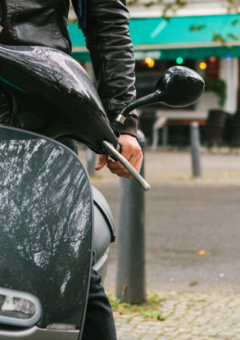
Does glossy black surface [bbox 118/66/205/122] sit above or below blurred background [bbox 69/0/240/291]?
above

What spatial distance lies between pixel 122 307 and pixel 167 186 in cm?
608

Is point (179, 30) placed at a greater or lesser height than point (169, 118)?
greater

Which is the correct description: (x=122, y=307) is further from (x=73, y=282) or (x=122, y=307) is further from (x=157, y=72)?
(x=157, y=72)

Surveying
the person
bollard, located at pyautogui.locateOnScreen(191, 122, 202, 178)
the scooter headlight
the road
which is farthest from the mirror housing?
bollard, located at pyautogui.locateOnScreen(191, 122, 202, 178)

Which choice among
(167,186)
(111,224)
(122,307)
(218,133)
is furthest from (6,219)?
(218,133)

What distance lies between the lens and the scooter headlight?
1.21m

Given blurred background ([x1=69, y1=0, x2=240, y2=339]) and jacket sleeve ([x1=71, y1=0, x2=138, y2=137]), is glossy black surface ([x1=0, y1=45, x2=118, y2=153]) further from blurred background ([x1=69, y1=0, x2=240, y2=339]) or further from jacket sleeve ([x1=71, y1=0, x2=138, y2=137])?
blurred background ([x1=69, y1=0, x2=240, y2=339])

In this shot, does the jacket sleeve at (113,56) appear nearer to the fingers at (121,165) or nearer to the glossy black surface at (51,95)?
the fingers at (121,165)

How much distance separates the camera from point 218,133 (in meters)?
15.9

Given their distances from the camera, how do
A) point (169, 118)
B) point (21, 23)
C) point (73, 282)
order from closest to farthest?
1. point (73, 282)
2. point (21, 23)
3. point (169, 118)

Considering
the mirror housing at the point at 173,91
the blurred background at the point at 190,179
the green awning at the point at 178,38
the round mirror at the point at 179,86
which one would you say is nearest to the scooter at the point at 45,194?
the mirror housing at the point at 173,91

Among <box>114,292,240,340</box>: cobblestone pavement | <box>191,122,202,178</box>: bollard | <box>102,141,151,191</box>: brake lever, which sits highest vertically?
<box>102,141,151,191</box>: brake lever

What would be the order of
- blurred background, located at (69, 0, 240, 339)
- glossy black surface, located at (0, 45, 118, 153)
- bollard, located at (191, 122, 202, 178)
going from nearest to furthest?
glossy black surface, located at (0, 45, 118, 153) → blurred background, located at (69, 0, 240, 339) → bollard, located at (191, 122, 202, 178)

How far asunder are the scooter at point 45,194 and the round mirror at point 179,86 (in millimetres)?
210
